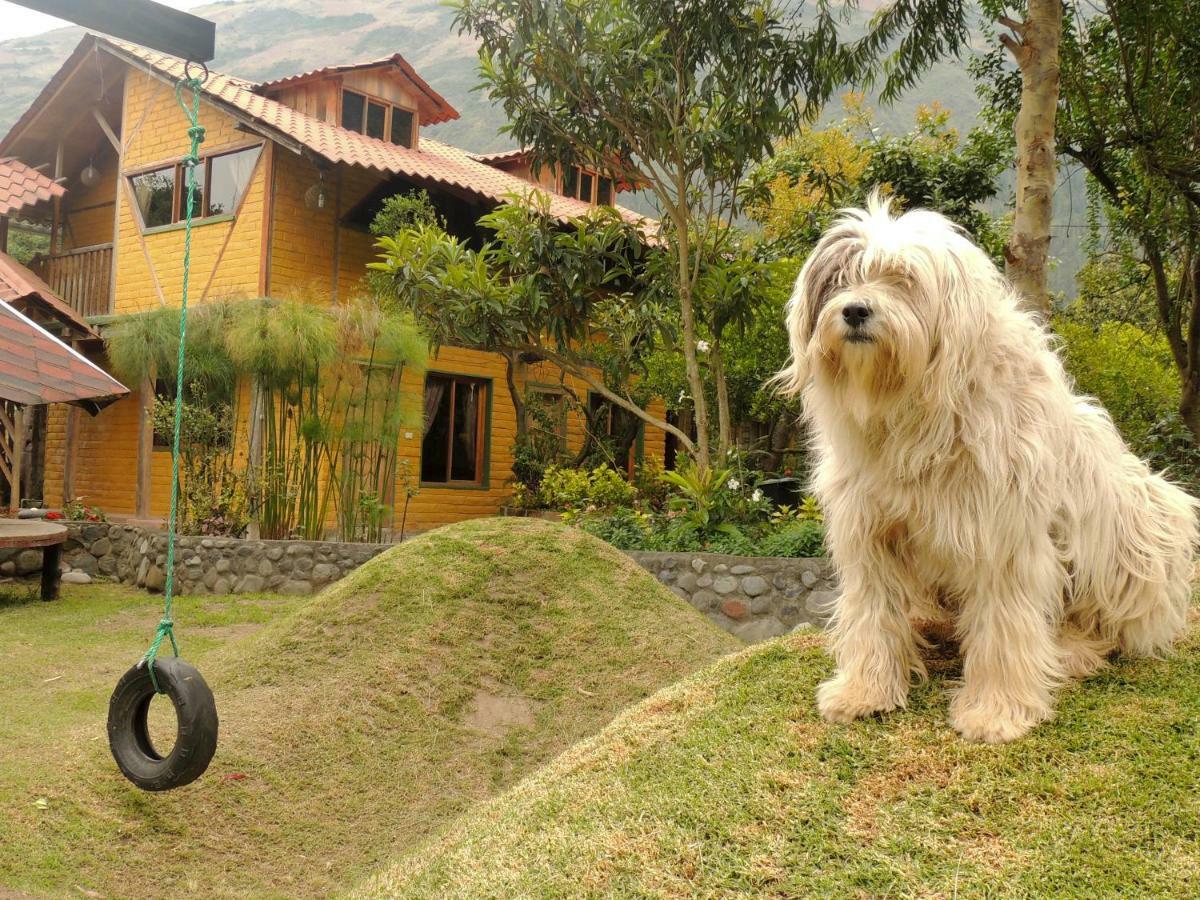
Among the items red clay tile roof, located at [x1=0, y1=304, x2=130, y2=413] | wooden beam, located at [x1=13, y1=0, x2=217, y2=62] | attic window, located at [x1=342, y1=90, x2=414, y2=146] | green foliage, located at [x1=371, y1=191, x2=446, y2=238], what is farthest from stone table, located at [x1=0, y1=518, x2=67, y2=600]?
attic window, located at [x1=342, y1=90, x2=414, y2=146]

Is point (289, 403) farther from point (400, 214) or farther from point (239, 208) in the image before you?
point (239, 208)

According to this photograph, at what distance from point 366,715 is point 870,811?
381 cm

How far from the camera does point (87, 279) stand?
17.2m

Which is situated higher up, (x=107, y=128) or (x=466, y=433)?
(x=107, y=128)

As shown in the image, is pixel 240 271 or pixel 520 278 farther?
pixel 240 271

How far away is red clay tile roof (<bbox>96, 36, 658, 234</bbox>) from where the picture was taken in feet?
44.8

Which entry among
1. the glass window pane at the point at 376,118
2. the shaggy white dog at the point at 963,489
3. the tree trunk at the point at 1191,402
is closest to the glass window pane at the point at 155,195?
the glass window pane at the point at 376,118

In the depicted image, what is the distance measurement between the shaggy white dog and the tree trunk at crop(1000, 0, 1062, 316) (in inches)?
147

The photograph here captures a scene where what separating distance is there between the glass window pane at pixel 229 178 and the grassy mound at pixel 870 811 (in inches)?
A: 531

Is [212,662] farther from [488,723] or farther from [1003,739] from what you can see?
[1003,739]

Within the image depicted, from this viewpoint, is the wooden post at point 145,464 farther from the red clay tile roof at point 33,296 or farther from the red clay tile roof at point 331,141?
the red clay tile roof at point 331,141

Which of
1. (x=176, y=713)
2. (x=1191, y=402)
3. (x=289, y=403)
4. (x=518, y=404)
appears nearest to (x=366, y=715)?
(x=176, y=713)

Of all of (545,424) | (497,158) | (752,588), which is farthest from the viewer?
(497,158)

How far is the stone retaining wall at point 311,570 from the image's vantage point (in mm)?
8391
